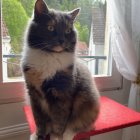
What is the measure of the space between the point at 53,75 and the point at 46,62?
0.20 feet

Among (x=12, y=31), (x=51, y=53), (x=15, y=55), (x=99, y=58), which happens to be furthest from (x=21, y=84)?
(x=99, y=58)

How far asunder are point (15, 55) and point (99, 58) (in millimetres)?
639

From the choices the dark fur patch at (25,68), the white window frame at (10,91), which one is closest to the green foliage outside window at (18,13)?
the white window frame at (10,91)

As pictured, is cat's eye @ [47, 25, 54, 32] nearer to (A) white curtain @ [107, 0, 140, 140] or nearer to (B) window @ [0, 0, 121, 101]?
(B) window @ [0, 0, 121, 101]

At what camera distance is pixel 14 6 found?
48.9 inches

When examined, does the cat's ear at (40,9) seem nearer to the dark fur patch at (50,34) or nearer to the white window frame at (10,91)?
the dark fur patch at (50,34)

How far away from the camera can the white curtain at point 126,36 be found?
130cm

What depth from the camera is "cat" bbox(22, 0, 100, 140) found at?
83 centimetres

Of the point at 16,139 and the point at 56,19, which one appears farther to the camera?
the point at 16,139

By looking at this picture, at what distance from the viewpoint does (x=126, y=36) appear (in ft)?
4.38

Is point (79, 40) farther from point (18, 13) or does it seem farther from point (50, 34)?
point (50, 34)

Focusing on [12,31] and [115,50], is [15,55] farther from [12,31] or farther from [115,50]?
[115,50]

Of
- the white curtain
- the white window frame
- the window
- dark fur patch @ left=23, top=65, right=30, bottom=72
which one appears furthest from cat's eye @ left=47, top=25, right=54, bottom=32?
the white curtain

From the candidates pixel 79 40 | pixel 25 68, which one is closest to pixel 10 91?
pixel 25 68
